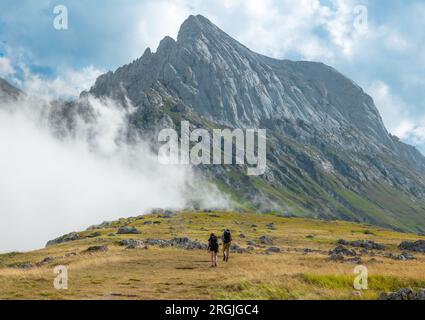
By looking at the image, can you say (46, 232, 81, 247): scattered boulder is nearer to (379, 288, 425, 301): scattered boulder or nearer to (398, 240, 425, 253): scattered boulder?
(398, 240, 425, 253): scattered boulder

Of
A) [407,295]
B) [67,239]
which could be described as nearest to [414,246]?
[407,295]

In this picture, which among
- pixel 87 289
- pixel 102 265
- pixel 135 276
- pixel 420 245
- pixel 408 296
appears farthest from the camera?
pixel 420 245

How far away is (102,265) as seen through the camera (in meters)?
45.4

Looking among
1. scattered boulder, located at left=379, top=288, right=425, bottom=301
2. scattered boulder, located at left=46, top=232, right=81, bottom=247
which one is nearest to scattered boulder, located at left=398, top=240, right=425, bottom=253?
scattered boulder, located at left=379, top=288, right=425, bottom=301

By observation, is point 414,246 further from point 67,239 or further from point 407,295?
point 67,239

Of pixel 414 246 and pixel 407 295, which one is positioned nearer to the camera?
pixel 407 295

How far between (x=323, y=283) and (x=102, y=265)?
79.4 feet

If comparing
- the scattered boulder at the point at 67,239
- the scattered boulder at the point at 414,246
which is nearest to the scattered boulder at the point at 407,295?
the scattered boulder at the point at 414,246

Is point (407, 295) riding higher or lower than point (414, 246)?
higher

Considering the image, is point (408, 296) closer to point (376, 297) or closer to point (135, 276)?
point (376, 297)

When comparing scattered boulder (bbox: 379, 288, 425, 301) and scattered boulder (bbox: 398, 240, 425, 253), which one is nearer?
scattered boulder (bbox: 379, 288, 425, 301)

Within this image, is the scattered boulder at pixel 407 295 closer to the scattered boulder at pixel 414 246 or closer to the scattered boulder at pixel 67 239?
the scattered boulder at pixel 414 246
